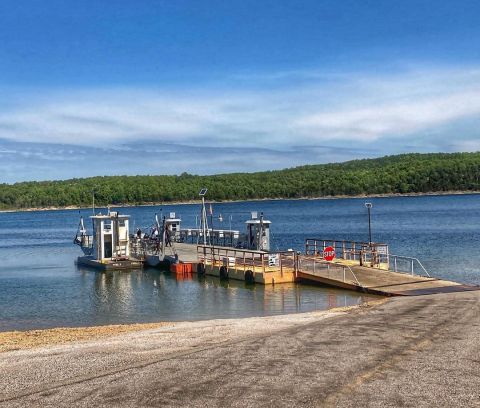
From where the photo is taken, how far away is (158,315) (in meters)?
23.4

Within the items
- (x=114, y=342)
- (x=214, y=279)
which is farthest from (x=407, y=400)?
(x=214, y=279)

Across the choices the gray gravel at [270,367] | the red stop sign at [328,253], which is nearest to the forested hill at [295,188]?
the red stop sign at [328,253]

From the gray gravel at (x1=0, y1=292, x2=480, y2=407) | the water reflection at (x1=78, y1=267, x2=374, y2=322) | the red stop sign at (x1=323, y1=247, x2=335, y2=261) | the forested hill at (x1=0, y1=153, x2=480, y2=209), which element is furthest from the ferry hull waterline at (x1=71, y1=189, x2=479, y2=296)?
the forested hill at (x1=0, y1=153, x2=480, y2=209)

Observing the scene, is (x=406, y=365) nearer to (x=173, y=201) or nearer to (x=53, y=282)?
(x=53, y=282)

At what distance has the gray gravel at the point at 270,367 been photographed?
9297 millimetres

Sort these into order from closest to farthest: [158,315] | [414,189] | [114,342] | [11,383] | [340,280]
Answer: [11,383], [114,342], [158,315], [340,280], [414,189]

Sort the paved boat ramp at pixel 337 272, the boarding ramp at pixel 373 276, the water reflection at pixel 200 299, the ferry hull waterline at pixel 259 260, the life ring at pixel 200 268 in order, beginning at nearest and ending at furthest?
the boarding ramp at pixel 373 276 < the paved boat ramp at pixel 337 272 < the water reflection at pixel 200 299 < the ferry hull waterline at pixel 259 260 < the life ring at pixel 200 268

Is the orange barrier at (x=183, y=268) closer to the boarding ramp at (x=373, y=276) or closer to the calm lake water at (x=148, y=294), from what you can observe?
the calm lake water at (x=148, y=294)

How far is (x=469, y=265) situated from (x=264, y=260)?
11.8 metres

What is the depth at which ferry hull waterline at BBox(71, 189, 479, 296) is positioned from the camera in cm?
2468

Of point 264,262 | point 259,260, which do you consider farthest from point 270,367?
point 259,260

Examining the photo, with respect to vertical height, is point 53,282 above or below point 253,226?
below

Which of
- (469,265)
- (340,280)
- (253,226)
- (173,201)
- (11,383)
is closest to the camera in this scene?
(11,383)

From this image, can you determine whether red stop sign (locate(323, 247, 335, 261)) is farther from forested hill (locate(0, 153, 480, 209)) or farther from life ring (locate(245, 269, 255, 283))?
forested hill (locate(0, 153, 480, 209))
